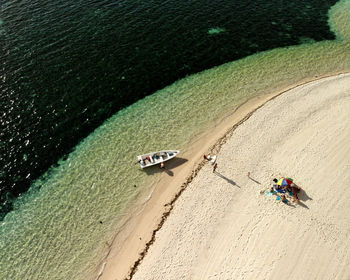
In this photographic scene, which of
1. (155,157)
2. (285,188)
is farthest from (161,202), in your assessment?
(285,188)

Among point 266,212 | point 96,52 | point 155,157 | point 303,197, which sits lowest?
point 303,197

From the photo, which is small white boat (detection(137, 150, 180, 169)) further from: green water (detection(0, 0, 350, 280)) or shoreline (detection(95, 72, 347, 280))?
shoreline (detection(95, 72, 347, 280))

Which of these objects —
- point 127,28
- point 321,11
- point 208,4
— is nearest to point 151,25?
point 127,28

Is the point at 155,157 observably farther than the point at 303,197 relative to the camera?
Yes

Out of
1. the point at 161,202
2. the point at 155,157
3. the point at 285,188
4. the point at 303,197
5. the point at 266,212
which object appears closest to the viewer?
the point at 266,212

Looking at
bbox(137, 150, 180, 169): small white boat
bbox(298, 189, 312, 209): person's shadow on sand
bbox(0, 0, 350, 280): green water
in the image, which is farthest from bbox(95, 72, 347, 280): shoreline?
bbox(298, 189, 312, 209): person's shadow on sand

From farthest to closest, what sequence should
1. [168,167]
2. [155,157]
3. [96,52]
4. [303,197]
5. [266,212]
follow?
[96,52] < [155,157] < [168,167] < [303,197] < [266,212]

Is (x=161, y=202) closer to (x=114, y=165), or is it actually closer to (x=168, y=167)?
(x=168, y=167)

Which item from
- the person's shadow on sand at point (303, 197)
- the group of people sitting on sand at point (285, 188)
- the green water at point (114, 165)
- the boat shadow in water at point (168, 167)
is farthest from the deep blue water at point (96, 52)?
the person's shadow on sand at point (303, 197)
